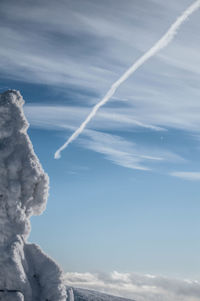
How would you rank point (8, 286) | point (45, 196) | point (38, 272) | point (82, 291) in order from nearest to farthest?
point (8, 286) < point (38, 272) < point (45, 196) < point (82, 291)

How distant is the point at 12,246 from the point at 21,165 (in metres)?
10.6

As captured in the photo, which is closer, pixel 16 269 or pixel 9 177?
pixel 16 269

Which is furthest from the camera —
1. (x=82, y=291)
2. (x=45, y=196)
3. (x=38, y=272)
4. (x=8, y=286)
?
(x=82, y=291)

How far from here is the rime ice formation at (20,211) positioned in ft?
183

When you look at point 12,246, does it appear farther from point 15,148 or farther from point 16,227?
point 15,148

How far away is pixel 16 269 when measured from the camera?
182 feet

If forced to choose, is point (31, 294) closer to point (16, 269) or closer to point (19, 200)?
point (16, 269)

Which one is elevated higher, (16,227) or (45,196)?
(45,196)

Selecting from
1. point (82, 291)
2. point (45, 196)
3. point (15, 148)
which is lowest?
point (82, 291)

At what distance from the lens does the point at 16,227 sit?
5950cm

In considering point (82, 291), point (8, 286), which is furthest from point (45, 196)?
point (82, 291)

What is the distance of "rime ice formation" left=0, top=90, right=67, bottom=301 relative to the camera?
183 ft

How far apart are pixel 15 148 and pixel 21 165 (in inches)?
105

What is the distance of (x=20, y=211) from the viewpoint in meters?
59.8
